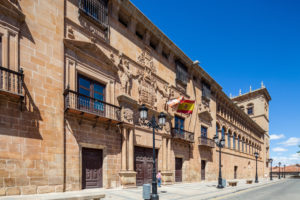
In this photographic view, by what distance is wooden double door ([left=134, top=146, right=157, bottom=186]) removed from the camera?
1717cm

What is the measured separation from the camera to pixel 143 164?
17.8 metres

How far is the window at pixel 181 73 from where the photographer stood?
23616 millimetres

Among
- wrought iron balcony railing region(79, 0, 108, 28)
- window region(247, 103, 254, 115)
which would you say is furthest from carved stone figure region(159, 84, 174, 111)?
window region(247, 103, 254, 115)

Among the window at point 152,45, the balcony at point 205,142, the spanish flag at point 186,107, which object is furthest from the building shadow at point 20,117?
the balcony at point 205,142

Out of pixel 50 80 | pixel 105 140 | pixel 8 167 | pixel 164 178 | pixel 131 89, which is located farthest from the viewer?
pixel 164 178

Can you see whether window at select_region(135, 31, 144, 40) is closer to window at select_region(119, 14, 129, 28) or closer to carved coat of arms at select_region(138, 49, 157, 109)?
carved coat of arms at select_region(138, 49, 157, 109)

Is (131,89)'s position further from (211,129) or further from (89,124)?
(211,129)

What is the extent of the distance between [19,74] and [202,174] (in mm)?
22401

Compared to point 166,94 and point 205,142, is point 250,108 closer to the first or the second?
point 205,142

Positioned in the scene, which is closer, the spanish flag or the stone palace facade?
the stone palace facade

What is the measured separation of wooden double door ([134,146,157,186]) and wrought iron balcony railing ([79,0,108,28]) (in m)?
9.21

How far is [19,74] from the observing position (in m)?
9.98

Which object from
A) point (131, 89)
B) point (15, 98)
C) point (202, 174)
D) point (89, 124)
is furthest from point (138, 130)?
point (202, 174)

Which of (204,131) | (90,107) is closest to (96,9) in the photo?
(90,107)
